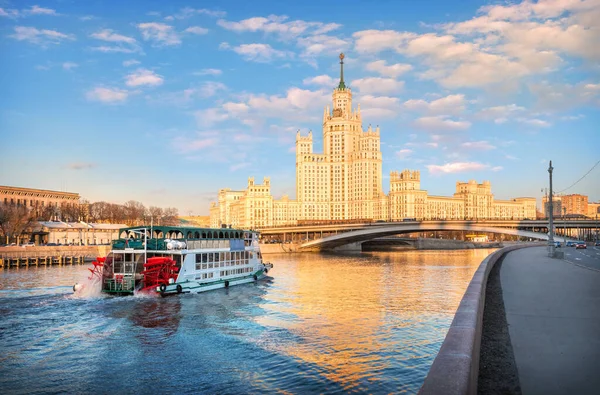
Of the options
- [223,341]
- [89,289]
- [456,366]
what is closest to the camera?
[456,366]

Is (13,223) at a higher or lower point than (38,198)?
lower

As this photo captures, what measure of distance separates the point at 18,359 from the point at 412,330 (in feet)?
63.8

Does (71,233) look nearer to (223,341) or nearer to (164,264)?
(164,264)

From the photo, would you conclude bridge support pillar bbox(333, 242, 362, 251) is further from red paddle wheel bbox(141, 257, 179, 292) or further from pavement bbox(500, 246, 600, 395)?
pavement bbox(500, 246, 600, 395)

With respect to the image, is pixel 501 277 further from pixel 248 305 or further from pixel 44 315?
pixel 44 315

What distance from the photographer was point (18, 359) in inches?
889


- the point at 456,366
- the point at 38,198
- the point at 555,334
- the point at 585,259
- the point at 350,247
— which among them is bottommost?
the point at 350,247

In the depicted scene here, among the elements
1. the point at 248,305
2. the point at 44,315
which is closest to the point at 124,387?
the point at 44,315

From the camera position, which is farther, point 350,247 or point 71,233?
point 350,247

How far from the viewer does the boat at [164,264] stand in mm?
43084

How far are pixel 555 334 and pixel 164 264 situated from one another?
35.5 meters

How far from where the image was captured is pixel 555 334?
14.4 meters

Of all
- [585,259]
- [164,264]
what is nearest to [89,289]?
[164,264]

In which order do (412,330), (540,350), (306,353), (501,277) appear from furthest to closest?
1. (501,277)
2. (412,330)
3. (306,353)
4. (540,350)
